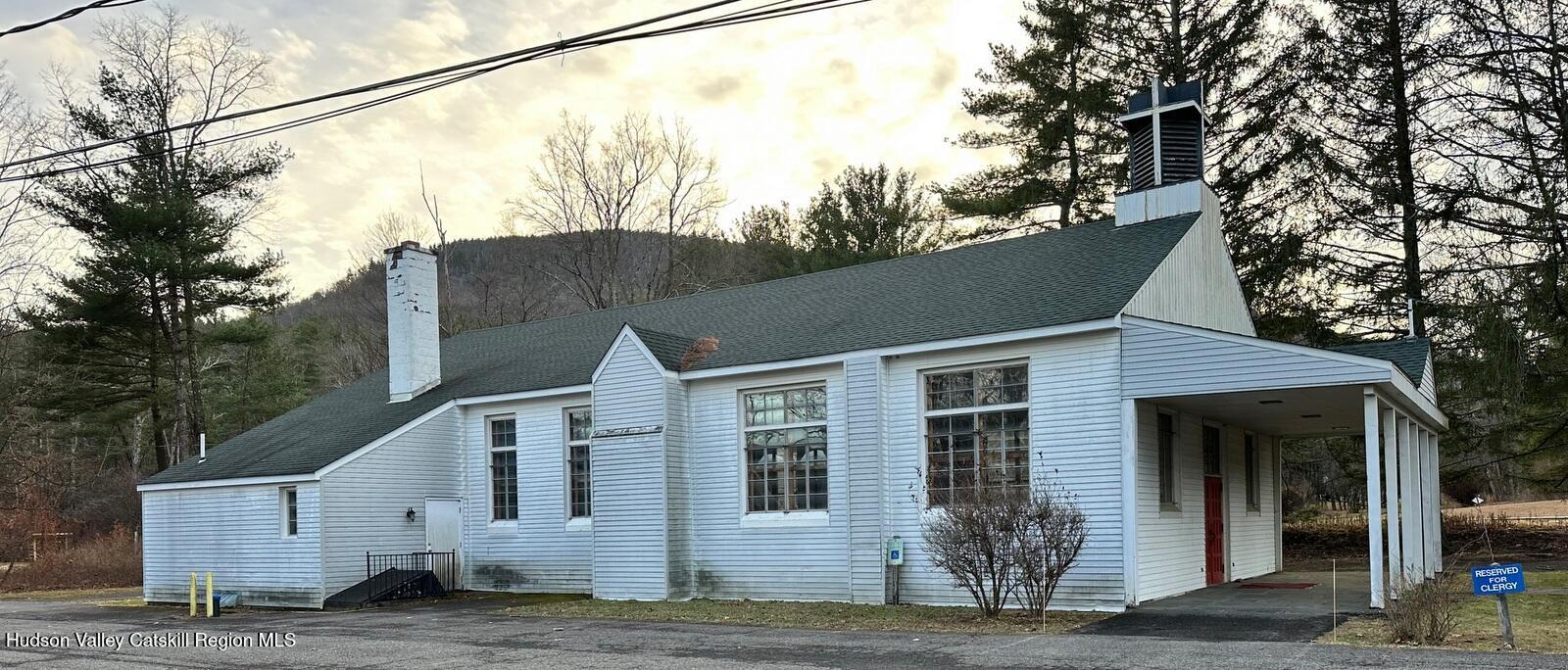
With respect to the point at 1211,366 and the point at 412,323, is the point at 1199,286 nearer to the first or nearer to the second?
the point at 1211,366

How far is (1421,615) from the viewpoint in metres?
10.8

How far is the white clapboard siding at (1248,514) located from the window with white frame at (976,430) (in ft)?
16.9

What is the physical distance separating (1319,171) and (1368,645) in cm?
1775

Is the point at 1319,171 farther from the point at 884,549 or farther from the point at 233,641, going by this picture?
the point at 233,641

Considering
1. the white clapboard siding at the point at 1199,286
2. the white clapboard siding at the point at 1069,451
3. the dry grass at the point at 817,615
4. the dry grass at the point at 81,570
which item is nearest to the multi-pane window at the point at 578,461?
the dry grass at the point at 817,615

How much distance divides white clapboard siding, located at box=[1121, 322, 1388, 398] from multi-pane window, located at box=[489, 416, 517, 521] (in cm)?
1185

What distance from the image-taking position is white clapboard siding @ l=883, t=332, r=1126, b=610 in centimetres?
1465

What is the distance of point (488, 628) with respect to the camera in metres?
15.3

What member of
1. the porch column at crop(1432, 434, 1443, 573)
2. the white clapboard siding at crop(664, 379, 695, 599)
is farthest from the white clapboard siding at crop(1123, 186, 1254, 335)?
the white clapboard siding at crop(664, 379, 695, 599)

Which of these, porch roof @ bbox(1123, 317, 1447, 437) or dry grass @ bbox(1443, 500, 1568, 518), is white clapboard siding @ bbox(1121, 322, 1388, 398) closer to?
porch roof @ bbox(1123, 317, 1447, 437)

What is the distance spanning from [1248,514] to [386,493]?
14.9m

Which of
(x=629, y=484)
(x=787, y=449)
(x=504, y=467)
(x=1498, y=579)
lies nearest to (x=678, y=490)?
(x=629, y=484)

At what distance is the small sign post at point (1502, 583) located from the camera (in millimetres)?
10164

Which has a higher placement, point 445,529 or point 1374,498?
point 1374,498
